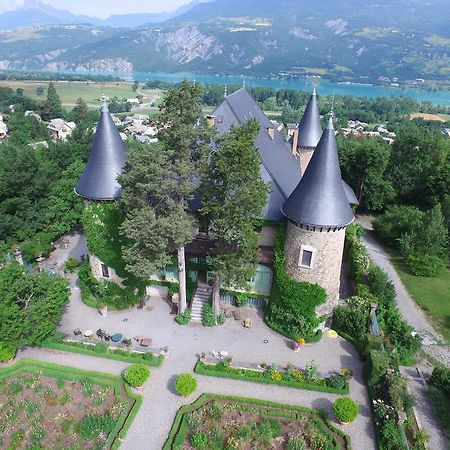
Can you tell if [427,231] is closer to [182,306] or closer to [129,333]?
[182,306]

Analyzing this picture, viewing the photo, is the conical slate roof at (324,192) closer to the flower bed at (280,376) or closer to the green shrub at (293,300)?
the green shrub at (293,300)

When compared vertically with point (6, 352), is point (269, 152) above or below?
above

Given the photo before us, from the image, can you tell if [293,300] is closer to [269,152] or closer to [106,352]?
[269,152]

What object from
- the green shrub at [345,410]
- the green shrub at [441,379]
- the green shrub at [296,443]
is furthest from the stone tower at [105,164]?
the green shrub at [441,379]

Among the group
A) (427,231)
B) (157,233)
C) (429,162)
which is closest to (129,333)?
(157,233)

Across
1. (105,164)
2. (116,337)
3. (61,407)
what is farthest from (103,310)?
(105,164)
